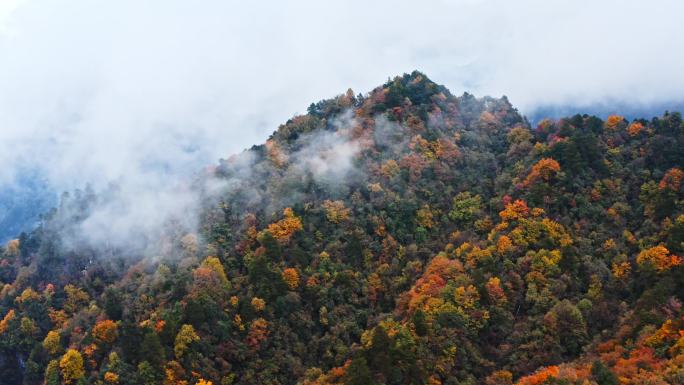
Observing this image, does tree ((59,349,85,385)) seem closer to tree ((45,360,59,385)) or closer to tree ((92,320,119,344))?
tree ((45,360,59,385))

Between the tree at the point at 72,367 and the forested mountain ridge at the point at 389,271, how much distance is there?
0.99 ft

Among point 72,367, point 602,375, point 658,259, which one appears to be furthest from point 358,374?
point 658,259

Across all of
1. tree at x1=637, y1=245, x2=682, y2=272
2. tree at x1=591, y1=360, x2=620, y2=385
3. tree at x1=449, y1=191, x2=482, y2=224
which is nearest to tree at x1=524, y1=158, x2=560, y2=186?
tree at x1=449, y1=191, x2=482, y2=224

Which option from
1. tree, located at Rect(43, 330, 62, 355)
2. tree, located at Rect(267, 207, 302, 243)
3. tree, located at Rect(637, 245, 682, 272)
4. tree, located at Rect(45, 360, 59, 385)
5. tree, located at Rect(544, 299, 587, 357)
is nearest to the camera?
tree, located at Rect(544, 299, 587, 357)

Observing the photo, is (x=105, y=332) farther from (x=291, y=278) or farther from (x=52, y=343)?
(x=291, y=278)

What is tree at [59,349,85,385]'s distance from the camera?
90.9m

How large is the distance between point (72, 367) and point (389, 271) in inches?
1904

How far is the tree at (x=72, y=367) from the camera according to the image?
90.9 meters

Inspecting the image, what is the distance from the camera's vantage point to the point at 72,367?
91.1 meters

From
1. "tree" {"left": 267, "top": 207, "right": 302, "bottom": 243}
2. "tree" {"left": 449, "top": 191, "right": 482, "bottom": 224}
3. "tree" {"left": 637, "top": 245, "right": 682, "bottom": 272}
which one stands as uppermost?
"tree" {"left": 267, "top": 207, "right": 302, "bottom": 243}

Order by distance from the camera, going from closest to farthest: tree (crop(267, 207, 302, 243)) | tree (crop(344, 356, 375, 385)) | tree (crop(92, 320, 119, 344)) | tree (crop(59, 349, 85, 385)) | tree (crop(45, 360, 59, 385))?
1. tree (crop(344, 356, 375, 385))
2. tree (crop(59, 349, 85, 385))
3. tree (crop(45, 360, 59, 385))
4. tree (crop(92, 320, 119, 344))
5. tree (crop(267, 207, 302, 243))

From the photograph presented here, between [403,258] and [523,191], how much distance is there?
2382cm

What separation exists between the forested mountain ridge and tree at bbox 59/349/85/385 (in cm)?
30

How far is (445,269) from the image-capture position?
330ft
